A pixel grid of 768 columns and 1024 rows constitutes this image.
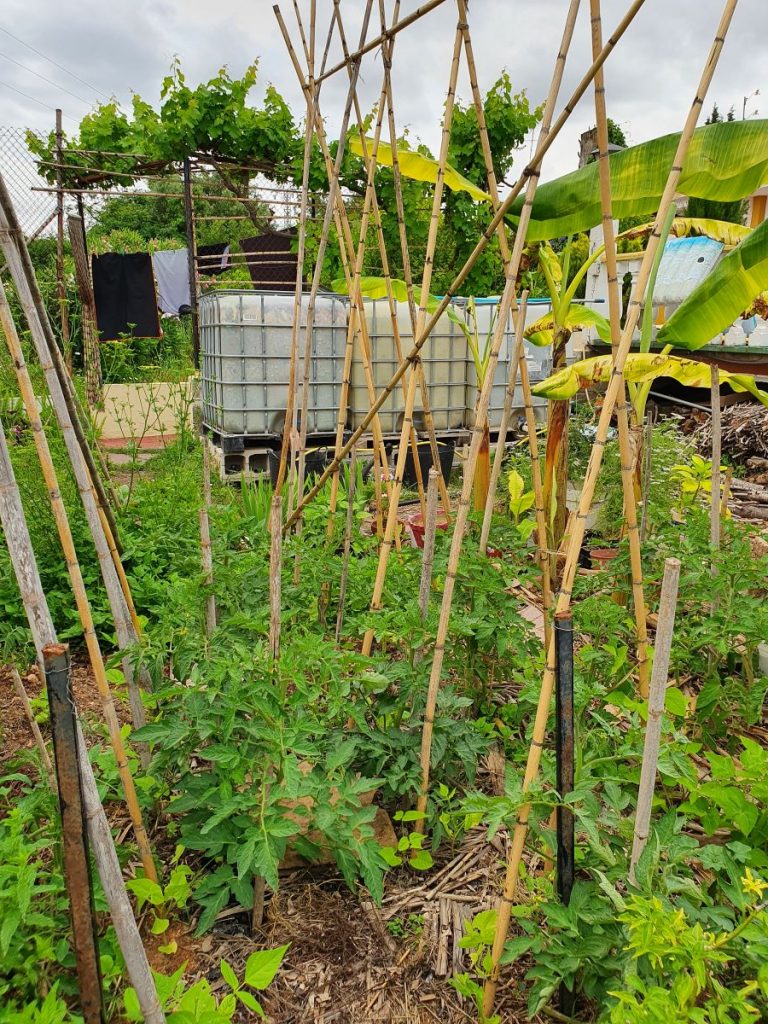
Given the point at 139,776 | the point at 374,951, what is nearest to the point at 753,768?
the point at 374,951

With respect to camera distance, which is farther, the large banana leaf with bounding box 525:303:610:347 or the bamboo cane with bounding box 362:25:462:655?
the large banana leaf with bounding box 525:303:610:347

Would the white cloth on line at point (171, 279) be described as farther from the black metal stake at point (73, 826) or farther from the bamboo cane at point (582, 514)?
the black metal stake at point (73, 826)

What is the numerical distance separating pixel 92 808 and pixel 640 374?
10.1 ft

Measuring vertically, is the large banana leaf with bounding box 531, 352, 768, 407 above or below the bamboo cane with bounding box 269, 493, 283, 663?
above

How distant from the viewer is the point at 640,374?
3.42 meters

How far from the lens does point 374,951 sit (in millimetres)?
1704

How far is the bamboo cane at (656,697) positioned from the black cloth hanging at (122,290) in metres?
9.45

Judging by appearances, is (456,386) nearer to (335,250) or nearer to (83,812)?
(335,250)

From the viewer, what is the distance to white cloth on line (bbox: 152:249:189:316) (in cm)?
1262

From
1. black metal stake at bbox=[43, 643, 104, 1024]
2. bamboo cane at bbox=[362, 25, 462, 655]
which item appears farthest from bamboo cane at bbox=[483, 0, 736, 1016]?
black metal stake at bbox=[43, 643, 104, 1024]

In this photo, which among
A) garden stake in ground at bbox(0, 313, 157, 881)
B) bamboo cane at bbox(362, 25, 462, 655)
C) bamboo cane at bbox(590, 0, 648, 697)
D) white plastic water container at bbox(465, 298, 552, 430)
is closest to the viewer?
garden stake in ground at bbox(0, 313, 157, 881)

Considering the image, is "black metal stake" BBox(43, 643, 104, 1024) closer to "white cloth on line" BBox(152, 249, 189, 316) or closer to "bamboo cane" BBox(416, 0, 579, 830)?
"bamboo cane" BBox(416, 0, 579, 830)

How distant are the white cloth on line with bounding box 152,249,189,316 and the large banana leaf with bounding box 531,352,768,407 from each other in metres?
10.2

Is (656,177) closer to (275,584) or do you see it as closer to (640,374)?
(640,374)
